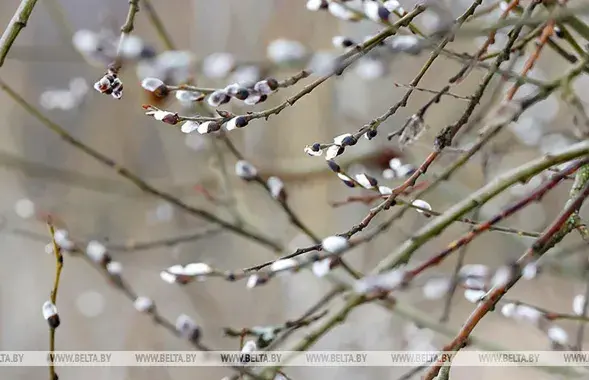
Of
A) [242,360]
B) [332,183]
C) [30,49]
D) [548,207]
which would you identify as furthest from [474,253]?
[242,360]

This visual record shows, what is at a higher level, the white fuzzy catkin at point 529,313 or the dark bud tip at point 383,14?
the dark bud tip at point 383,14

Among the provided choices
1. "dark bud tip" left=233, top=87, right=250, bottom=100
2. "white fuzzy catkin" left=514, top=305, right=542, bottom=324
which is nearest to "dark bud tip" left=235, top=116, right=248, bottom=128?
"dark bud tip" left=233, top=87, right=250, bottom=100

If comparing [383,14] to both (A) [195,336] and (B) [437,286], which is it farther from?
(A) [195,336]

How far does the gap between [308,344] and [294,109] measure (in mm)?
1721

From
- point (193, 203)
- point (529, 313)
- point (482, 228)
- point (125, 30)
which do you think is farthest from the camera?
point (193, 203)

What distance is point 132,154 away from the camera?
2285 millimetres

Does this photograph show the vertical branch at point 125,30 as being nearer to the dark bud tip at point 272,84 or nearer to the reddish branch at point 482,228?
the dark bud tip at point 272,84

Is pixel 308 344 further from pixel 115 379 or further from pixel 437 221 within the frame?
pixel 115 379

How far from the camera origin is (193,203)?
2.12 m

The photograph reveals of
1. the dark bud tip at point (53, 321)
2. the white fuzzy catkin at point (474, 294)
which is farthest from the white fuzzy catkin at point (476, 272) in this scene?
the dark bud tip at point (53, 321)

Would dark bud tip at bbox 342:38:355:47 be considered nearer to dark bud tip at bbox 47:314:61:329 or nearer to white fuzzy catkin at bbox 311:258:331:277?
white fuzzy catkin at bbox 311:258:331:277

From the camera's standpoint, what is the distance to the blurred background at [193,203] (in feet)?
6.19

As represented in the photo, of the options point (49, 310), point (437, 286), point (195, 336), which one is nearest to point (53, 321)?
point (49, 310)

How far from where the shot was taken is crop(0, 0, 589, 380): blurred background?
1.89 m
